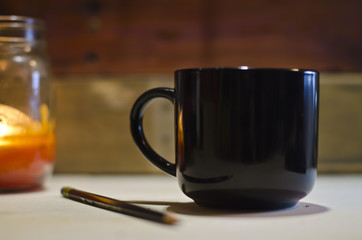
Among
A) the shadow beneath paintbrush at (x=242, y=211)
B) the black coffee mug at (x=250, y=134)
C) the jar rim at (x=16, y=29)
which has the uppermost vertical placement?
the jar rim at (x=16, y=29)

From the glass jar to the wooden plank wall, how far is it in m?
0.24

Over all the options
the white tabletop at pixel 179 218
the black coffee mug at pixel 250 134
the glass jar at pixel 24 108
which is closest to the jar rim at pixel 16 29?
the glass jar at pixel 24 108

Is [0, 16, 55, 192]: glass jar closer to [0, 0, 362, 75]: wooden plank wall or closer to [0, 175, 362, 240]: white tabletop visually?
[0, 175, 362, 240]: white tabletop

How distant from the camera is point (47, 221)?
1.59 feet

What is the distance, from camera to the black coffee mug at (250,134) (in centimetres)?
47

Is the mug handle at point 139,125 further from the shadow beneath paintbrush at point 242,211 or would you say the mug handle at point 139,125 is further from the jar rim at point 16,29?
the jar rim at point 16,29

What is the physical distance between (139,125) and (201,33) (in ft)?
1.50

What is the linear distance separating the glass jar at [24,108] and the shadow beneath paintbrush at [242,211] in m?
0.23

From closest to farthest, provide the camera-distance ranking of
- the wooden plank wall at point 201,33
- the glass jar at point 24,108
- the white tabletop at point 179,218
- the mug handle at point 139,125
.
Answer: the white tabletop at point 179,218, the mug handle at point 139,125, the glass jar at point 24,108, the wooden plank wall at point 201,33

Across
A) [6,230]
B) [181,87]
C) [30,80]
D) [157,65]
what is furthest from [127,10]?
[6,230]

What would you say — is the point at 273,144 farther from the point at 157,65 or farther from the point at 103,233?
the point at 157,65

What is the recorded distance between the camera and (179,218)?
1.57ft

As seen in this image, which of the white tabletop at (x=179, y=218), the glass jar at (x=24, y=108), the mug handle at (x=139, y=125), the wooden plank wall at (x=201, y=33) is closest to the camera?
the white tabletop at (x=179, y=218)

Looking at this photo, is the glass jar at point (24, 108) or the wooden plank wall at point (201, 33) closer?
the glass jar at point (24, 108)
